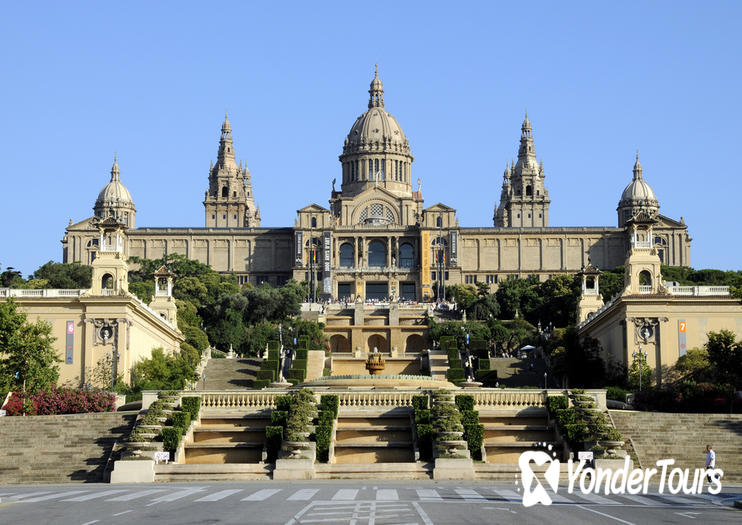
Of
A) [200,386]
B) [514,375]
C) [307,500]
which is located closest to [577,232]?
[514,375]

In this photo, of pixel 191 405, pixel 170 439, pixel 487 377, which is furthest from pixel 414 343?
pixel 170 439

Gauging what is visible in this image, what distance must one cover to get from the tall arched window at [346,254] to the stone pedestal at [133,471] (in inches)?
5170

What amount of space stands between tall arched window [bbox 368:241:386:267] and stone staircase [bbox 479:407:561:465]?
412ft

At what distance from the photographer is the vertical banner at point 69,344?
3179 inches

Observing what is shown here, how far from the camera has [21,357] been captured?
221 ft

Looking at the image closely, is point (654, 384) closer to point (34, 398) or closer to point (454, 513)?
point (34, 398)

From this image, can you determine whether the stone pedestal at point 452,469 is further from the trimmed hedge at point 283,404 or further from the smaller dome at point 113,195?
the smaller dome at point 113,195

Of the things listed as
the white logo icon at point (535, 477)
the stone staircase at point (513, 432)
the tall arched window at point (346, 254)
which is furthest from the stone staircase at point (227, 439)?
the tall arched window at point (346, 254)

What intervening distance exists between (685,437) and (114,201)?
142 meters

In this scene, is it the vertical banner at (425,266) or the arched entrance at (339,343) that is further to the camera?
the vertical banner at (425,266)

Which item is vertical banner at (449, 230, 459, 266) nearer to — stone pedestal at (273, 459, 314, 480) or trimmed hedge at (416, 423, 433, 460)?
trimmed hedge at (416, 423, 433, 460)

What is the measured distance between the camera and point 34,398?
195ft

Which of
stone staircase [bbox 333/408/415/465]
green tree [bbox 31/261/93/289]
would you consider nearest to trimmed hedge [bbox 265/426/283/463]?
stone staircase [bbox 333/408/415/465]

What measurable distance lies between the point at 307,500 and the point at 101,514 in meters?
→ 6.02
